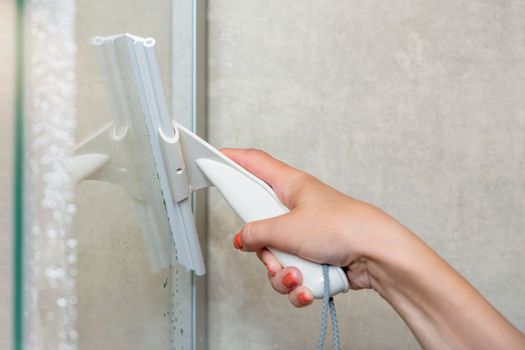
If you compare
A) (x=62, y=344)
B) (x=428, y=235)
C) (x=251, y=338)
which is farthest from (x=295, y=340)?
(x=62, y=344)

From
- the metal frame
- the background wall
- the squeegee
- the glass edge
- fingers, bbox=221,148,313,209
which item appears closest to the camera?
the glass edge

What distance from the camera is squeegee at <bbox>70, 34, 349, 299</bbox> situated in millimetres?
451

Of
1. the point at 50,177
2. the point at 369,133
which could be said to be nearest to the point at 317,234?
the point at 50,177

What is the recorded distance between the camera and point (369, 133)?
846mm

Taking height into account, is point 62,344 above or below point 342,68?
below

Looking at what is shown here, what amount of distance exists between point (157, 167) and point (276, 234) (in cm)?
14

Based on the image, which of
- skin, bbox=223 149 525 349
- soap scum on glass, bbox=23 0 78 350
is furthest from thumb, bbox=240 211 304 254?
soap scum on glass, bbox=23 0 78 350

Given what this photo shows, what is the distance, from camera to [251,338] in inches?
32.8

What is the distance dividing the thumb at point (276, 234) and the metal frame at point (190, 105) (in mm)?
173

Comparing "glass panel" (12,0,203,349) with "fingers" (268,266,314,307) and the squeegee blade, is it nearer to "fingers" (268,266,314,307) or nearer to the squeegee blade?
the squeegee blade

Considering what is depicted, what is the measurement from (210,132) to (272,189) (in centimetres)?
28

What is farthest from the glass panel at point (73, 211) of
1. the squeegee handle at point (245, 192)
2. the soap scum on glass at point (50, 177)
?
the squeegee handle at point (245, 192)

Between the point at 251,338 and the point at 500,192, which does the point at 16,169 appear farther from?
the point at 500,192

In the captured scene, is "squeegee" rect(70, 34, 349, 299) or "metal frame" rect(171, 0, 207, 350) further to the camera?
"metal frame" rect(171, 0, 207, 350)
